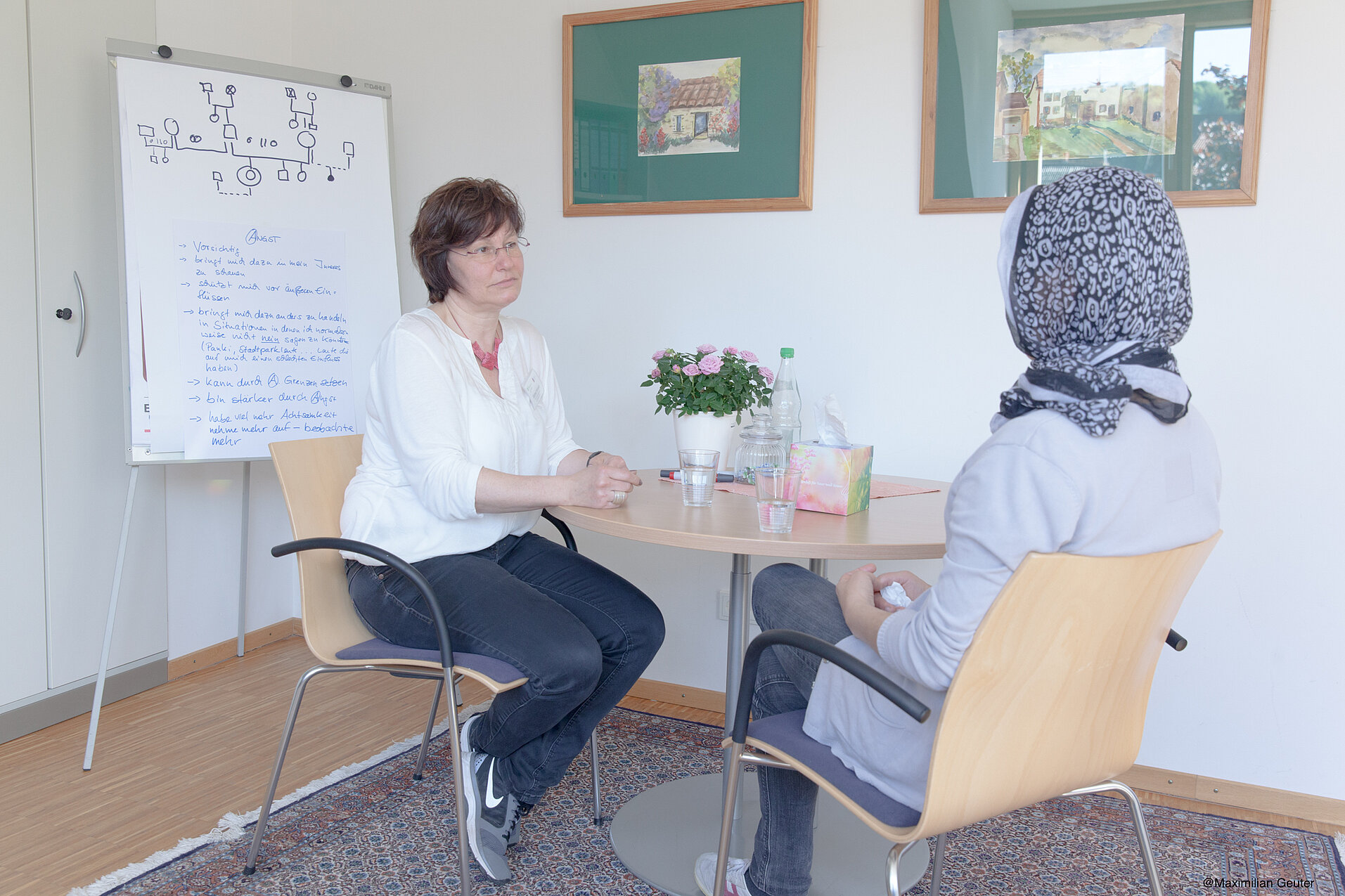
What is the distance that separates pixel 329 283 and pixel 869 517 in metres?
1.97

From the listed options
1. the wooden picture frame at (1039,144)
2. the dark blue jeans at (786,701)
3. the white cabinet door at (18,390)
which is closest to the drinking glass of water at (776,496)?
the dark blue jeans at (786,701)

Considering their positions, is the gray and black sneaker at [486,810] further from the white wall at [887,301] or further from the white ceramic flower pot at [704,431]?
the white wall at [887,301]

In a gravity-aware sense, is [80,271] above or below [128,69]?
below

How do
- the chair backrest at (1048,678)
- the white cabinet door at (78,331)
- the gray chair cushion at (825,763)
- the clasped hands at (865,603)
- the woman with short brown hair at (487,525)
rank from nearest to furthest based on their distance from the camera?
the chair backrest at (1048,678) < the gray chair cushion at (825,763) < the clasped hands at (865,603) < the woman with short brown hair at (487,525) < the white cabinet door at (78,331)

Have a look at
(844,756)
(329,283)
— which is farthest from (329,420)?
(844,756)

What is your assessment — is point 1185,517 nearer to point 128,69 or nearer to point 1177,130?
point 1177,130

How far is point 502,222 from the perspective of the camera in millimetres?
2229

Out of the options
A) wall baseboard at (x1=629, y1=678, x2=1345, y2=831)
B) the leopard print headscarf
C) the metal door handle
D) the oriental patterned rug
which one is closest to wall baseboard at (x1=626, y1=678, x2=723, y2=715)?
the oriental patterned rug

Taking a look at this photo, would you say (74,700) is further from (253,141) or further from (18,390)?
(253,141)

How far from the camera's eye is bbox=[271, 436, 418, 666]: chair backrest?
→ 200 centimetres

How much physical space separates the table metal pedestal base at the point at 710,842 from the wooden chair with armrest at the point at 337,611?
14cm

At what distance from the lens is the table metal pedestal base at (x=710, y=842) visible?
2055mm

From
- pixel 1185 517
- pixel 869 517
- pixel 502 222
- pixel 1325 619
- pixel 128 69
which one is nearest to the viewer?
pixel 1185 517

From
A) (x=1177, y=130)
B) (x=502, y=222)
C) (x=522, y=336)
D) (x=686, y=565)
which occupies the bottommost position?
(x=686, y=565)
